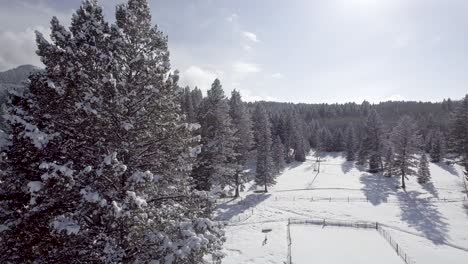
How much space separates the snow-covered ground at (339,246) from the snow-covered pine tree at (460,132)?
21.2 metres

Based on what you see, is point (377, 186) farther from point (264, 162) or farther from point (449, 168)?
point (449, 168)

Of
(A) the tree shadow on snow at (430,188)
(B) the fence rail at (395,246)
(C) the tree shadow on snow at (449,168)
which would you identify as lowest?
(B) the fence rail at (395,246)

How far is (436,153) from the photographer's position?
8356 centimetres

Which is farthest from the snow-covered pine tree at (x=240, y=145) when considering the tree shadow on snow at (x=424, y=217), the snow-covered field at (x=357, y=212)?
the tree shadow on snow at (x=424, y=217)

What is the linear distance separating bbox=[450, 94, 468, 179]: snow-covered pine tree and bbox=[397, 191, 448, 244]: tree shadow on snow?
25.6ft

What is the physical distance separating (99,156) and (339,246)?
81.5ft

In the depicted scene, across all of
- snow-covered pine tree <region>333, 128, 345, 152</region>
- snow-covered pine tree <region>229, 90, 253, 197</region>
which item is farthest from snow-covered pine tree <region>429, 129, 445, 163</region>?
snow-covered pine tree <region>229, 90, 253, 197</region>

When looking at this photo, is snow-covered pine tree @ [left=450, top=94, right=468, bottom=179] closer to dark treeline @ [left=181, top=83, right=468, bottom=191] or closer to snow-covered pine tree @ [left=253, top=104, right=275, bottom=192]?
dark treeline @ [left=181, top=83, right=468, bottom=191]

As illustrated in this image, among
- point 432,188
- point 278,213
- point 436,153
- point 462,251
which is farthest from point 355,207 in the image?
point 436,153

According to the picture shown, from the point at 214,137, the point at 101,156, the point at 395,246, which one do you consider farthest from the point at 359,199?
the point at 101,156

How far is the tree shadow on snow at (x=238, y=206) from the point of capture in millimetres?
36969

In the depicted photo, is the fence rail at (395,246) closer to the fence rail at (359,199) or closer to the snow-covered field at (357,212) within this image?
the snow-covered field at (357,212)

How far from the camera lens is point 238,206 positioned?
135ft

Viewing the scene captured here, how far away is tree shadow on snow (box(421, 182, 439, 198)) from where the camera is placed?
47.1 m
